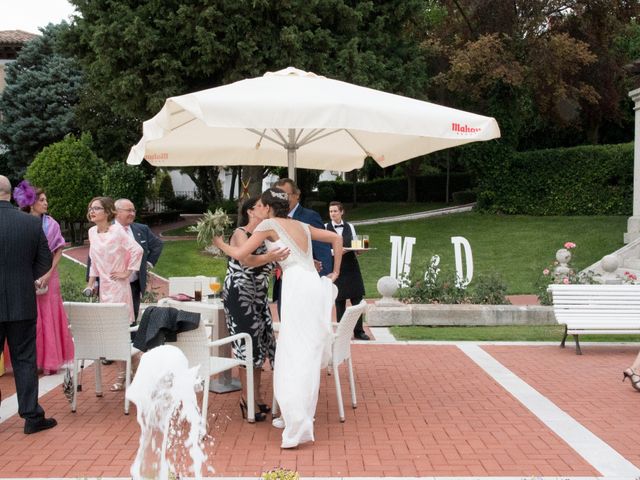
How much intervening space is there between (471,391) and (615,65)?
25862 millimetres

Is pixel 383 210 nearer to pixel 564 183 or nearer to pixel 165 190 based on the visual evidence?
pixel 564 183

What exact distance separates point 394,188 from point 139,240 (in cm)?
3539

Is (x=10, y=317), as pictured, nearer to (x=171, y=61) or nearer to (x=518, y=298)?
(x=518, y=298)

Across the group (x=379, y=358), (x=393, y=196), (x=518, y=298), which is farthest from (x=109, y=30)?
(x=393, y=196)

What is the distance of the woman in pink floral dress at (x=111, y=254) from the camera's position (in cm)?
732

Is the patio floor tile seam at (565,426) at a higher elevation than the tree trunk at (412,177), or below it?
below

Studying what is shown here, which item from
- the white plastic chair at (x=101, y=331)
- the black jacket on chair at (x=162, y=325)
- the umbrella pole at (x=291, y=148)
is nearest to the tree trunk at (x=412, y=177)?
the umbrella pole at (x=291, y=148)

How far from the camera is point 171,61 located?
73.2ft

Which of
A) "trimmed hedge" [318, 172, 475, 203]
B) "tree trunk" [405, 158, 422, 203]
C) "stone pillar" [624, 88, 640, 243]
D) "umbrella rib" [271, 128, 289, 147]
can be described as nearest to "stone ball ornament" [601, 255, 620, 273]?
"stone pillar" [624, 88, 640, 243]

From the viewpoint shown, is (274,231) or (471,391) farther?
(471,391)

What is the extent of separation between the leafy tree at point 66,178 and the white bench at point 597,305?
2122cm

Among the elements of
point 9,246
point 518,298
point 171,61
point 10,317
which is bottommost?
point 518,298

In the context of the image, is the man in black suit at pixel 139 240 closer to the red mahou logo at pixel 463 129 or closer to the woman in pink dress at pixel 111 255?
the woman in pink dress at pixel 111 255

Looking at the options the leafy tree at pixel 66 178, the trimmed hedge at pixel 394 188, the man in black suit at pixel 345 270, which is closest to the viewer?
the man in black suit at pixel 345 270
